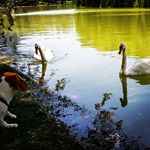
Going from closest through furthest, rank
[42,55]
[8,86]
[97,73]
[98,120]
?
[8,86] → [98,120] → [97,73] → [42,55]

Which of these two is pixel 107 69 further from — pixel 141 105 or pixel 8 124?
pixel 8 124

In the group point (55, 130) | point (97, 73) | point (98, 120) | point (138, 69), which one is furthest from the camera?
point (97, 73)

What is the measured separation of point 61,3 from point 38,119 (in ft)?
368

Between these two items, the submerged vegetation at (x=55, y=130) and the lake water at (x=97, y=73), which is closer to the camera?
the submerged vegetation at (x=55, y=130)

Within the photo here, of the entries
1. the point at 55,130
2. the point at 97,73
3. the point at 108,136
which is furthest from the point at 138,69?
the point at 55,130

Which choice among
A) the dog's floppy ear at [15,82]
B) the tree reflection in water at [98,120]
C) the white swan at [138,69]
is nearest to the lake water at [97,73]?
the tree reflection in water at [98,120]

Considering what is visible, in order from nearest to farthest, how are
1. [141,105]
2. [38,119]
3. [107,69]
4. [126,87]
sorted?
1. [38,119]
2. [141,105]
3. [126,87]
4. [107,69]

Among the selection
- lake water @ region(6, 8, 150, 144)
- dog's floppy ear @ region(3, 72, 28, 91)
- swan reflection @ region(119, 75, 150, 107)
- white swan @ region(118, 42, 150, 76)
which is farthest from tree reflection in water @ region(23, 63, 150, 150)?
dog's floppy ear @ region(3, 72, 28, 91)

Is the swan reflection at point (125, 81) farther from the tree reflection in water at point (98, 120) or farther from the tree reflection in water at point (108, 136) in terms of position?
the tree reflection in water at point (108, 136)

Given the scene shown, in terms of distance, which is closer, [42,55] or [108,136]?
[108,136]

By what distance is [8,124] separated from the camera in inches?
312

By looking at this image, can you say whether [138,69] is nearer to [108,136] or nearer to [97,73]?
[97,73]

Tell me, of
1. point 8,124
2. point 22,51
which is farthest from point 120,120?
point 22,51

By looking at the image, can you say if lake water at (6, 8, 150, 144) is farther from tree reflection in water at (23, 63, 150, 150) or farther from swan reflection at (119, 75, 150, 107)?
tree reflection in water at (23, 63, 150, 150)
